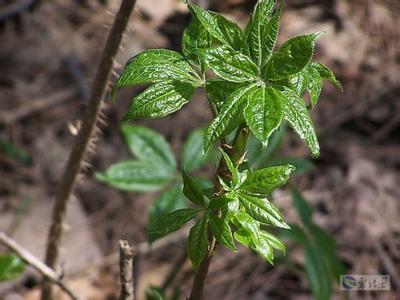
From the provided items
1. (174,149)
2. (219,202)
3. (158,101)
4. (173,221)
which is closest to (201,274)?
(173,221)

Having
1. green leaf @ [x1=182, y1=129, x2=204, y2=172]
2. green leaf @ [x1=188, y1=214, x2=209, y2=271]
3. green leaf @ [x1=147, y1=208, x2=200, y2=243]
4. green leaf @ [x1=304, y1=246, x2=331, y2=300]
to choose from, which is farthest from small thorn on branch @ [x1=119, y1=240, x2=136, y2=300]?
green leaf @ [x1=304, y1=246, x2=331, y2=300]

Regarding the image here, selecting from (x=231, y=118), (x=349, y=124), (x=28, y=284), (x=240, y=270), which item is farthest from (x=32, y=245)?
(x=231, y=118)

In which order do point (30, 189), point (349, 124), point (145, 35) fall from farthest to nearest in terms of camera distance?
point (145, 35) < point (349, 124) < point (30, 189)

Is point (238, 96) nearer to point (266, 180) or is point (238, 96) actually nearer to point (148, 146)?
point (266, 180)

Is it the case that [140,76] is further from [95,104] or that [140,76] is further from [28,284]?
[28,284]

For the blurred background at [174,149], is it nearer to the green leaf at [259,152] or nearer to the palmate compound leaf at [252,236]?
the green leaf at [259,152]
